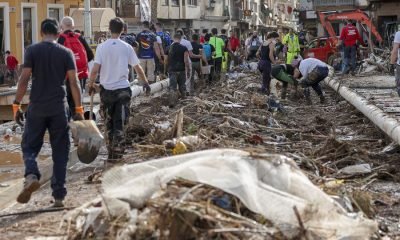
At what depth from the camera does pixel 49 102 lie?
7102 millimetres

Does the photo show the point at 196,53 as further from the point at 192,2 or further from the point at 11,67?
the point at 192,2

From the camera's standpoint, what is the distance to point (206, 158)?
5566 mm

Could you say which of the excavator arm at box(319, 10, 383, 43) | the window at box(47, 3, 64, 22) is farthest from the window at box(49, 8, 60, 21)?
the excavator arm at box(319, 10, 383, 43)

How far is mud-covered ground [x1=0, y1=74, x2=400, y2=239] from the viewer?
6.56 metres

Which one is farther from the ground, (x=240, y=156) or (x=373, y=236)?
(x=240, y=156)

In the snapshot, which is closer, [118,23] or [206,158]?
[206,158]

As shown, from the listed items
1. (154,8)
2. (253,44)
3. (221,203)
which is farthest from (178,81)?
(154,8)

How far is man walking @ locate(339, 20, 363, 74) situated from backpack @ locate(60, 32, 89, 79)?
13462mm

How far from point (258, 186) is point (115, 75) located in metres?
4.44

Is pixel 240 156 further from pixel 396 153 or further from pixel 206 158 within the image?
pixel 396 153

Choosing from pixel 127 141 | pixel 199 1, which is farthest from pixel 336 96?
pixel 199 1

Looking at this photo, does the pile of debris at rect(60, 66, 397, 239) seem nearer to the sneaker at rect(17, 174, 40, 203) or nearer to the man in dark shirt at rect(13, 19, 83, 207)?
the sneaker at rect(17, 174, 40, 203)

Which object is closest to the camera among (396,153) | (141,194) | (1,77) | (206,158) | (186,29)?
(141,194)

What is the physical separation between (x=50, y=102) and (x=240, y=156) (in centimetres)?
225
